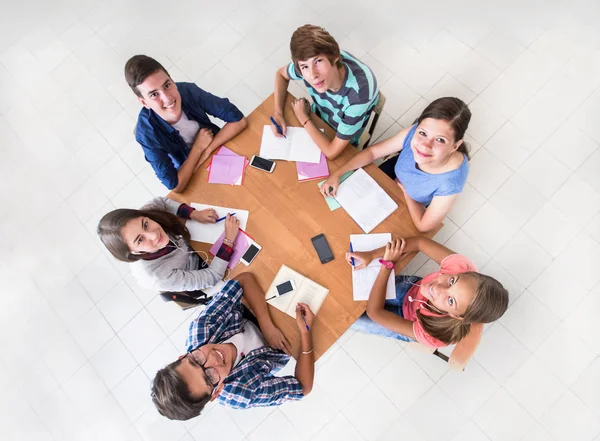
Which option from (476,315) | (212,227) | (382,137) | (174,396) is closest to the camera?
(174,396)

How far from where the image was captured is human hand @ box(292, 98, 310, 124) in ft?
7.01

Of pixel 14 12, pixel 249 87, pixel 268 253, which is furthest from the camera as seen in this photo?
pixel 14 12

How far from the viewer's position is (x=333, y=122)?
224 centimetres

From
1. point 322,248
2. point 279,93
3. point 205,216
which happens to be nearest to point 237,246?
point 205,216

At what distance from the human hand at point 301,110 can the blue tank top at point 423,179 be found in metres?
0.56

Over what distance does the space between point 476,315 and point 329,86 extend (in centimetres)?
127

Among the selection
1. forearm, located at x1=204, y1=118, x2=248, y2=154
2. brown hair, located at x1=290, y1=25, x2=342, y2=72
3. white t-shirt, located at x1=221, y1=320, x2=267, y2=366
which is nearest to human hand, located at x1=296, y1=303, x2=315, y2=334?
white t-shirt, located at x1=221, y1=320, x2=267, y2=366

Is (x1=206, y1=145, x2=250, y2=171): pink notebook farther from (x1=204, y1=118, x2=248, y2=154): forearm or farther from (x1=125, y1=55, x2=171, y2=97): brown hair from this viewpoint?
(x1=125, y1=55, x2=171, y2=97): brown hair

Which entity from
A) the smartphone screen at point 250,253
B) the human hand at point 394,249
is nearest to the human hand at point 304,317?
the smartphone screen at point 250,253

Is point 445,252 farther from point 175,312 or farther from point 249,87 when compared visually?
point 249,87

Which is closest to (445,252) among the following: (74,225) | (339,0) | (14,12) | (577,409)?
(577,409)

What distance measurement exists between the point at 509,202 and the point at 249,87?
2.28m

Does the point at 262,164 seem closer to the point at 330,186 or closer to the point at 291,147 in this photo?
the point at 291,147

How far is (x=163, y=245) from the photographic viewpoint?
1832 millimetres
